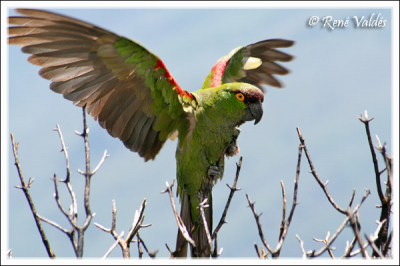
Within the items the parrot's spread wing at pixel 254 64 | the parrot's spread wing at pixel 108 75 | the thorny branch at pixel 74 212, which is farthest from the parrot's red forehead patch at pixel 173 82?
the thorny branch at pixel 74 212

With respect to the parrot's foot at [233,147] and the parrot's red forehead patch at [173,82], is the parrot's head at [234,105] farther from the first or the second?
the parrot's red forehead patch at [173,82]

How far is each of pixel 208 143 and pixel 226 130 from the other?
26 cm

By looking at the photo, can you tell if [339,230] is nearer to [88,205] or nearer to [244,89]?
[88,205]

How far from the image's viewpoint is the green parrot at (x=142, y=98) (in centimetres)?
402

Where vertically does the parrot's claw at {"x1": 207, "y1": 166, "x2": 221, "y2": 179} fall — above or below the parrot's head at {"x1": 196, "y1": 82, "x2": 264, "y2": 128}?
below

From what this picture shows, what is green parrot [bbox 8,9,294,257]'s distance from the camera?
13.2ft

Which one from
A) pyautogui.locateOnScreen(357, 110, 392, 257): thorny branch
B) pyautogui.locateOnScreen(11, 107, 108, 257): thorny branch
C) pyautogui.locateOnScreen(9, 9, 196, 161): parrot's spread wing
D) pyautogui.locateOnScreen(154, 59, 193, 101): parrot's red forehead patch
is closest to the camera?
pyautogui.locateOnScreen(11, 107, 108, 257): thorny branch

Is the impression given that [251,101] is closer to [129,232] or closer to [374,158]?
[374,158]

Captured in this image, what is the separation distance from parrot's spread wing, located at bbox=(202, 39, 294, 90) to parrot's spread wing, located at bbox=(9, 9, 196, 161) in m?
1.15

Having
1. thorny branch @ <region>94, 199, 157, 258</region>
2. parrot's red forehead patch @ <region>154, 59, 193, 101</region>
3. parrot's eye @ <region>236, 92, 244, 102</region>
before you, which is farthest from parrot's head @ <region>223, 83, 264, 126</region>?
thorny branch @ <region>94, 199, 157, 258</region>

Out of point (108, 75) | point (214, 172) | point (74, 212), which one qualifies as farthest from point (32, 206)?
point (214, 172)

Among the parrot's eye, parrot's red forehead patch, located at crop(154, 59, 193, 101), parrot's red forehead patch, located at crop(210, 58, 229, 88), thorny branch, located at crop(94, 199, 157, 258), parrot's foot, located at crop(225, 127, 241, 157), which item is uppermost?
parrot's red forehead patch, located at crop(210, 58, 229, 88)

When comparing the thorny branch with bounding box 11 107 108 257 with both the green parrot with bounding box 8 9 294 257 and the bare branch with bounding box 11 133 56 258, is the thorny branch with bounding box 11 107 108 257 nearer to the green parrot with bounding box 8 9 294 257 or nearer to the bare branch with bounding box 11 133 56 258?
the bare branch with bounding box 11 133 56 258

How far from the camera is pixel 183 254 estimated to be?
14.0ft
